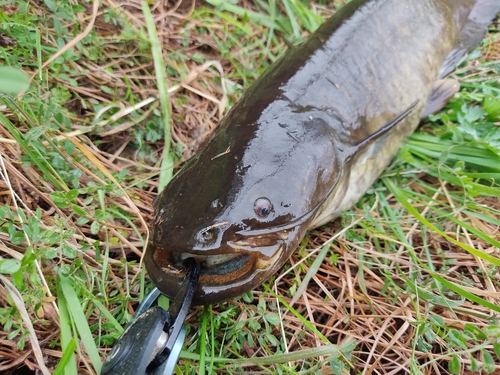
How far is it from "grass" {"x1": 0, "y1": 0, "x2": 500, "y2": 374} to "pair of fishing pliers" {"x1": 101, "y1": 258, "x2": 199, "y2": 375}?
6.3 inches

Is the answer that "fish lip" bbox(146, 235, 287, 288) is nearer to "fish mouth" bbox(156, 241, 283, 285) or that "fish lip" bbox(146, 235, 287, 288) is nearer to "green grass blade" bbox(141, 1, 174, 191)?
"fish mouth" bbox(156, 241, 283, 285)

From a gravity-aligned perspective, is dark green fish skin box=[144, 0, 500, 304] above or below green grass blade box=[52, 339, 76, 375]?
below

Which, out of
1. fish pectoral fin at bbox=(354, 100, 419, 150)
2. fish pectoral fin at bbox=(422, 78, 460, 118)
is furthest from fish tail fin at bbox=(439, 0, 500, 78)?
fish pectoral fin at bbox=(354, 100, 419, 150)

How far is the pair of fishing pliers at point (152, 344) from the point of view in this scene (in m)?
1.29

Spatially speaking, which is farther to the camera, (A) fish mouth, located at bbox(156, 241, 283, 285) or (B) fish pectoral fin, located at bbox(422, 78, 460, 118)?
(B) fish pectoral fin, located at bbox(422, 78, 460, 118)

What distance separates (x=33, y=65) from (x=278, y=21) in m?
1.84

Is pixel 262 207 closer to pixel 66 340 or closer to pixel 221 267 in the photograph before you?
pixel 221 267

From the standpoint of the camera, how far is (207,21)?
302 centimetres

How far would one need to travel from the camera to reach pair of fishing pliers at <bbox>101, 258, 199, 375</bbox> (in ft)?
4.22

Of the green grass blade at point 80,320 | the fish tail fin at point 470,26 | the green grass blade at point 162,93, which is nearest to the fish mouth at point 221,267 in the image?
the green grass blade at point 80,320

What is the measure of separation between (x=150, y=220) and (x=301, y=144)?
0.80 m

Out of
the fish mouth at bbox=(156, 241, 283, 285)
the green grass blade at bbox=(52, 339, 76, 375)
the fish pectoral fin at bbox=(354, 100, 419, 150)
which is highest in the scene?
the green grass blade at bbox=(52, 339, 76, 375)

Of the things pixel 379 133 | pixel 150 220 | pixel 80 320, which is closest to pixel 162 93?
pixel 150 220

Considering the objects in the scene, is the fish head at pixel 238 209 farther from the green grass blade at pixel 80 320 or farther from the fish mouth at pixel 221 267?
the green grass blade at pixel 80 320
